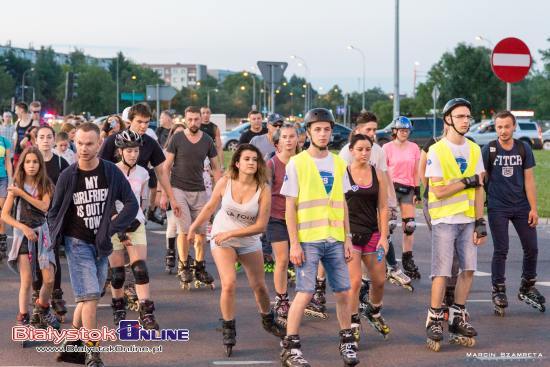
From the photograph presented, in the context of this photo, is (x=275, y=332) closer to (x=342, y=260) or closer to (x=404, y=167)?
(x=342, y=260)

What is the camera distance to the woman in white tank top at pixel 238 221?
24.4ft

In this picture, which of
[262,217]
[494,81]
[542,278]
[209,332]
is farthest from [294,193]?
[494,81]

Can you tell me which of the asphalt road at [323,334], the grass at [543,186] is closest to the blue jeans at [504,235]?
the asphalt road at [323,334]

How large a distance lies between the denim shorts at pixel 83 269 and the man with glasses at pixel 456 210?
8.60 ft

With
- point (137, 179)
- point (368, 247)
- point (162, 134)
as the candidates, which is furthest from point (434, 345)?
point (162, 134)

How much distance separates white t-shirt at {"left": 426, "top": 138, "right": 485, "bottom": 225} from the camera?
25.5 feet

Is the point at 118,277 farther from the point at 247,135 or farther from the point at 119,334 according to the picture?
the point at 247,135

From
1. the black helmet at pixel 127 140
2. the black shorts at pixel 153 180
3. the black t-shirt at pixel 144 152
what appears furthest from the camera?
the black shorts at pixel 153 180

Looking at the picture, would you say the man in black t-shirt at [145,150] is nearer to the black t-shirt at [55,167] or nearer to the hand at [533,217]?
the black t-shirt at [55,167]

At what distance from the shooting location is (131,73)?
141 metres

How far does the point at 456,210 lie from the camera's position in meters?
7.75

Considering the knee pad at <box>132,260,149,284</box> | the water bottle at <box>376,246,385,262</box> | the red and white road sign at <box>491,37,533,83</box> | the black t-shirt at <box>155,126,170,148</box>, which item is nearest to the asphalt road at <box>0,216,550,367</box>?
the knee pad at <box>132,260,149,284</box>

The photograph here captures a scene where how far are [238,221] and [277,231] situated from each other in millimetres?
1365

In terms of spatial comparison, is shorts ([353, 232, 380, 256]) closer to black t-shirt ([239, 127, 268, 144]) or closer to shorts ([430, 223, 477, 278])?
shorts ([430, 223, 477, 278])
